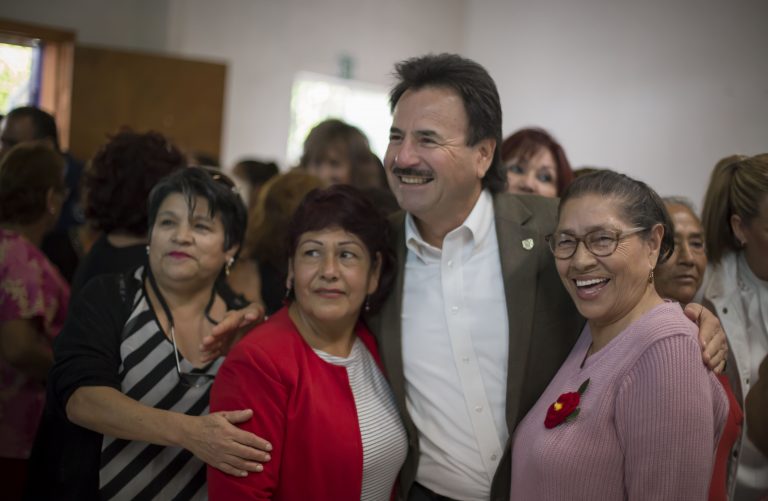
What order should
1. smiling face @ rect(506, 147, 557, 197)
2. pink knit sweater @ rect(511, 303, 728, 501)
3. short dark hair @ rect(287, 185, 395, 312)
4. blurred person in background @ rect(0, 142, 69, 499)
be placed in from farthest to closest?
1. smiling face @ rect(506, 147, 557, 197)
2. blurred person in background @ rect(0, 142, 69, 499)
3. short dark hair @ rect(287, 185, 395, 312)
4. pink knit sweater @ rect(511, 303, 728, 501)

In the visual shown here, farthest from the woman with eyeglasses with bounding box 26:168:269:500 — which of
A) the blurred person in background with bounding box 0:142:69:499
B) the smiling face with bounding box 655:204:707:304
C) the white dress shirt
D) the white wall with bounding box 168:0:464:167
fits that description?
the white wall with bounding box 168:0:464:167

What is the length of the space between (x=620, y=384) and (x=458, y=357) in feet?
1.88

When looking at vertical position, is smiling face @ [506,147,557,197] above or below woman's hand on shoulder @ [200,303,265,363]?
above

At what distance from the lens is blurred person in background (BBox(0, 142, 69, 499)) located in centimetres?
257

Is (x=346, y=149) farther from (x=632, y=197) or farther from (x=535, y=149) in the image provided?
(x=632, y=197)

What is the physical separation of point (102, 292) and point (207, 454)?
0.63 meters

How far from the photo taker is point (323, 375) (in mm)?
2055

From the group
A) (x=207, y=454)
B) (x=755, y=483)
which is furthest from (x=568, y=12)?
(x=207, y=454)

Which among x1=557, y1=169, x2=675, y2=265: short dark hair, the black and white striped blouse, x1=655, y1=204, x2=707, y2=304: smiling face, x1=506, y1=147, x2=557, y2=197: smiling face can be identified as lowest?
the black and white striped blouse

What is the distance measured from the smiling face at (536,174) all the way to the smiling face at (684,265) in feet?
2.99

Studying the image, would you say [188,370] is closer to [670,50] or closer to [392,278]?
[392,278]

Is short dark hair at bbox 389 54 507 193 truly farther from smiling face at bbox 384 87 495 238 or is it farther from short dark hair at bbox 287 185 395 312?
short dark hair at bbox 287 185 395 312

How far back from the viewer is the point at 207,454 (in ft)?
6.23

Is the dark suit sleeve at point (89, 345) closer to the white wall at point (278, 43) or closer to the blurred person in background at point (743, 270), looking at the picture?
the blurred person in background at point (743, 270)
